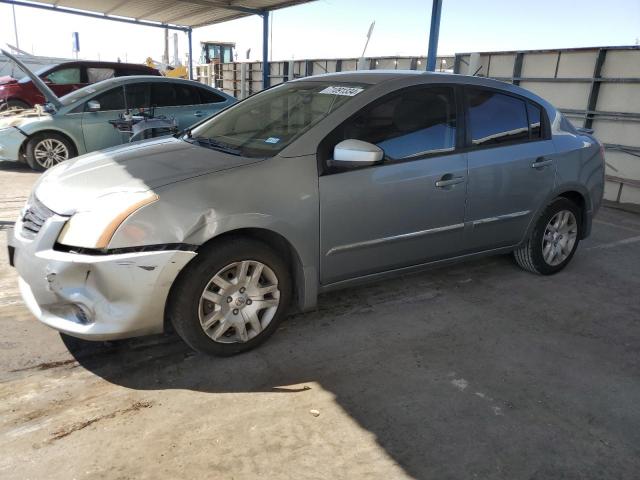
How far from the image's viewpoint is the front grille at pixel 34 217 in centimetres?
275

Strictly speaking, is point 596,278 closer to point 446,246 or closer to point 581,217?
point 581,217

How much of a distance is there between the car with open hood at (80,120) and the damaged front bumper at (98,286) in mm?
5570

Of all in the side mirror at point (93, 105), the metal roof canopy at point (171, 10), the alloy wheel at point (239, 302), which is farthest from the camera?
the metal roof canopy at point (171, 10)

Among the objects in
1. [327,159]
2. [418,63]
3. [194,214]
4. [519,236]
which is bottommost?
[519,236]

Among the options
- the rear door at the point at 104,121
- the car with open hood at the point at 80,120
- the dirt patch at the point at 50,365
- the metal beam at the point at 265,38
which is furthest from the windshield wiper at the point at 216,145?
the metal beam at the point at 265,38

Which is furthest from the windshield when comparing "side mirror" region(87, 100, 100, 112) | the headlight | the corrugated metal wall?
the corrugated metal wall

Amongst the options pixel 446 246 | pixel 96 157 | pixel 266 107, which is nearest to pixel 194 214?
pixel 96 157

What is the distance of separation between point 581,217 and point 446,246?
168 centimetres

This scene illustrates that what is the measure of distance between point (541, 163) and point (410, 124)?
131 centimetres

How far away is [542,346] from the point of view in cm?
332

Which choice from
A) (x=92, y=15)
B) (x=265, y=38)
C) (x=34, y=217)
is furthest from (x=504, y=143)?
(x=92, y=15)

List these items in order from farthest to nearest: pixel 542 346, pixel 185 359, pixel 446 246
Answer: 1. pixel 446 246
2. pixel 542 346
3. pixel 185 359

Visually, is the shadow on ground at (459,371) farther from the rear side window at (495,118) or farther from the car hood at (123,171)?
the rear side window at (495,118)

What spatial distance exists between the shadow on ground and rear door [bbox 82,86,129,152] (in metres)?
5.55
